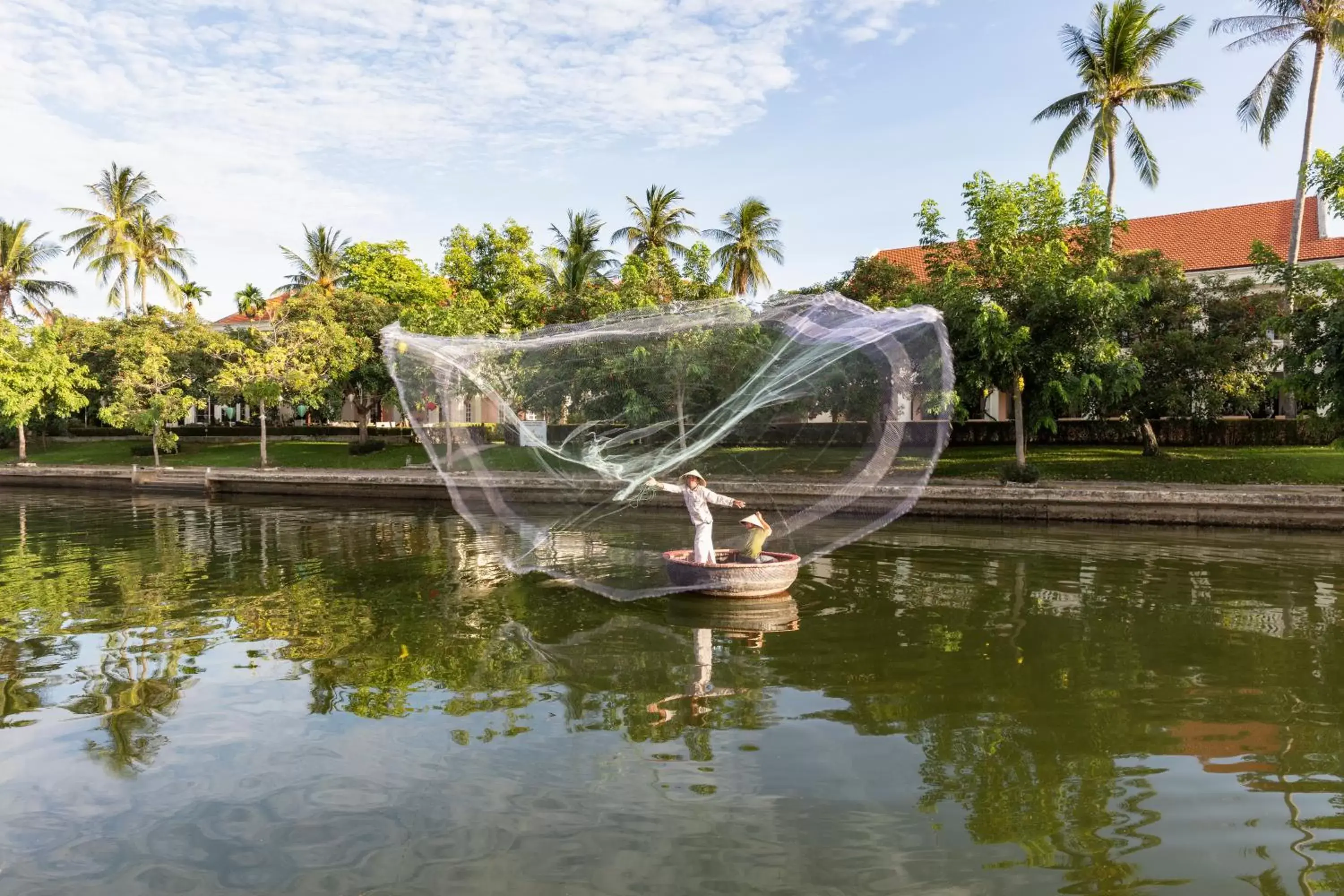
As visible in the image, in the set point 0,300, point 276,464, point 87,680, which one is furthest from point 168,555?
point 0,300

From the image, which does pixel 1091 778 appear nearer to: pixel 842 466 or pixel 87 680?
pixel 842 466

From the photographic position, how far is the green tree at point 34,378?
41000 millimetres

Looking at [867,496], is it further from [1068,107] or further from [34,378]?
[34,378]

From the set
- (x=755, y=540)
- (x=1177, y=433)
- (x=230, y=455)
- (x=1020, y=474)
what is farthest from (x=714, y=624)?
(x=230, y=455)

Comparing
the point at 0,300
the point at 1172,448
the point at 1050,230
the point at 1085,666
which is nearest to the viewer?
the point at 1085,666

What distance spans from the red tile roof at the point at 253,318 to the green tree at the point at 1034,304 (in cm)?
3857

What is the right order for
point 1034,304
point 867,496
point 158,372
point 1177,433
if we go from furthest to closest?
point 158,372
point 1177,433
point 1034,304
point 867,496

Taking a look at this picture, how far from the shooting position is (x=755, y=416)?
1073 centimetres

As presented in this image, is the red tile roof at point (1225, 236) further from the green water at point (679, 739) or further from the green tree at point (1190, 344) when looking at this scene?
the green water at point (679, 739)

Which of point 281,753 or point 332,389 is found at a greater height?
point 332,389

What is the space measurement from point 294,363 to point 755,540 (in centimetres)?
3146

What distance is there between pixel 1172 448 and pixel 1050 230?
983 centimetres

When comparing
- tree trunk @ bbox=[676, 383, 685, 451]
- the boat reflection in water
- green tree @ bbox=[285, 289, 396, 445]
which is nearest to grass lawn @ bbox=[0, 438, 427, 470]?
green tree @ bbox=[285, 289, 396, 445]

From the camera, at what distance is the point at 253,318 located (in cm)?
5003
